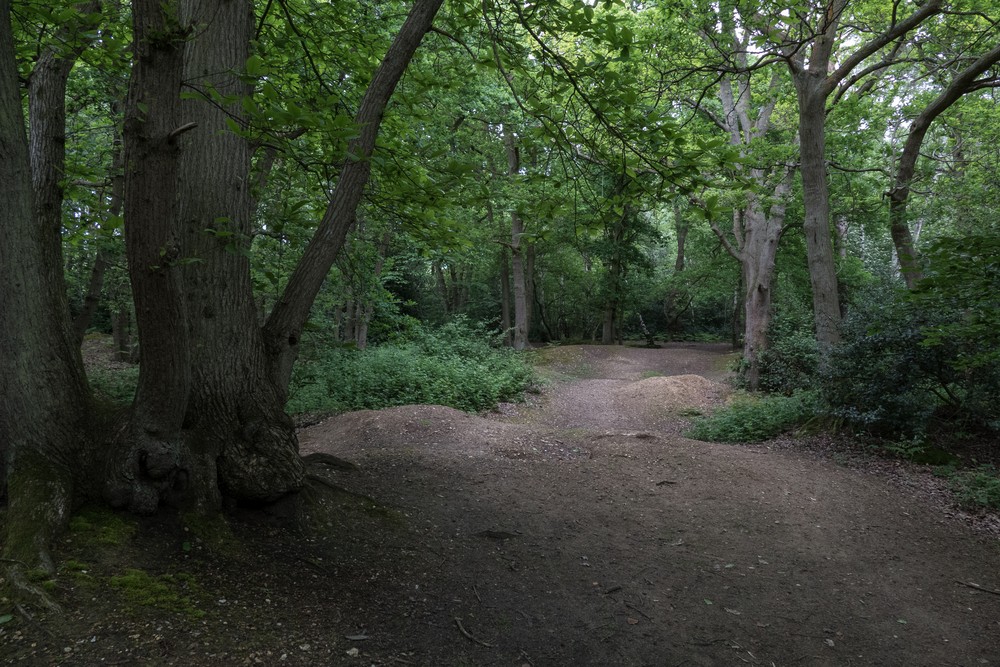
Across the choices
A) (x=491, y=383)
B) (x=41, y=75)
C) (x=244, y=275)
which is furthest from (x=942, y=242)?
(x=491, y=383)

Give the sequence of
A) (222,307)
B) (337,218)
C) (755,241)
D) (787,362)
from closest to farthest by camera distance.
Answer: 1. (222,307)
2. (337,218)
3. (787,362)
4. (755,241)

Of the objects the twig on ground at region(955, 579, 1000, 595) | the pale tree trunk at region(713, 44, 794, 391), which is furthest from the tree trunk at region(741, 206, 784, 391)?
the twig on ground at region(955, 579, 1000, 595)

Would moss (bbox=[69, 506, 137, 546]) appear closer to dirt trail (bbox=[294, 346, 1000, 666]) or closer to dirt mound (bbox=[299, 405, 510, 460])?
dirt trail (bbox=[294, 346, 1000, 666])

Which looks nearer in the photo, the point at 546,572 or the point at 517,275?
the point at 546,572

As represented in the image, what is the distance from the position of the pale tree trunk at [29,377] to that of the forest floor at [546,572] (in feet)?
0.71

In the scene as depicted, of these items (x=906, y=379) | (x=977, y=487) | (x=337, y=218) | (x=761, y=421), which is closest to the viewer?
(x=337, y=218)

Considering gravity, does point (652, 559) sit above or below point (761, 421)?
below

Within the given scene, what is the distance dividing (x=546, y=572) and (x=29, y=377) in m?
3.26

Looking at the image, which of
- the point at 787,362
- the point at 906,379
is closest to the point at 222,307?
the point at 906,379

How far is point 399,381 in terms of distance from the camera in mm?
11508

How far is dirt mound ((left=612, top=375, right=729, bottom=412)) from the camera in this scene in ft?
42.4

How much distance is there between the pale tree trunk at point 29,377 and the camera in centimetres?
266

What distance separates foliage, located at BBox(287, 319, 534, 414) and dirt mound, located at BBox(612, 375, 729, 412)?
262cm

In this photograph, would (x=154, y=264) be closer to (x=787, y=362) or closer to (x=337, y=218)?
(x=337, y=218)
